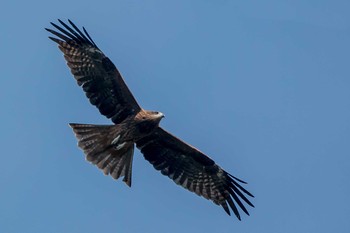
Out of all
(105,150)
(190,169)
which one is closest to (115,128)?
(105,150)

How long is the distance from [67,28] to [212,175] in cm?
405

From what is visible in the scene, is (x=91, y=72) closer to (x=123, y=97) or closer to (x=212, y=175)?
(x=123, y=97)

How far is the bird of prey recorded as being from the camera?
73.4 ft

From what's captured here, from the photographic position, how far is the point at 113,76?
890 inches

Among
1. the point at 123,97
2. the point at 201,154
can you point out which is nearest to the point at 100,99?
the point at 123,97

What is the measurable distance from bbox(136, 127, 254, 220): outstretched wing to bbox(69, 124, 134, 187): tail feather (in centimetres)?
69

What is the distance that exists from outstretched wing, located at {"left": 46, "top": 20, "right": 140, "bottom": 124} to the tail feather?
515mm

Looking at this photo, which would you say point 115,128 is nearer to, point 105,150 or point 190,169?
point 105,150

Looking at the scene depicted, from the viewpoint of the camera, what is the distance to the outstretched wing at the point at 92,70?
22578 mm

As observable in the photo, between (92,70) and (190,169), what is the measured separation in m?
2.79

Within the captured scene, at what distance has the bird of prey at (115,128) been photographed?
73.4ft

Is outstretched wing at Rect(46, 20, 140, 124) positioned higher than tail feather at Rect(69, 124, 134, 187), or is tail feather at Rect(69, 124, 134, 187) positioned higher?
outstretched wing at Rect(46, 20, 140, 124)

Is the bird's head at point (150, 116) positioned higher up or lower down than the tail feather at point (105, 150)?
higher up

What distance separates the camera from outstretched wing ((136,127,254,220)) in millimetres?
23172
